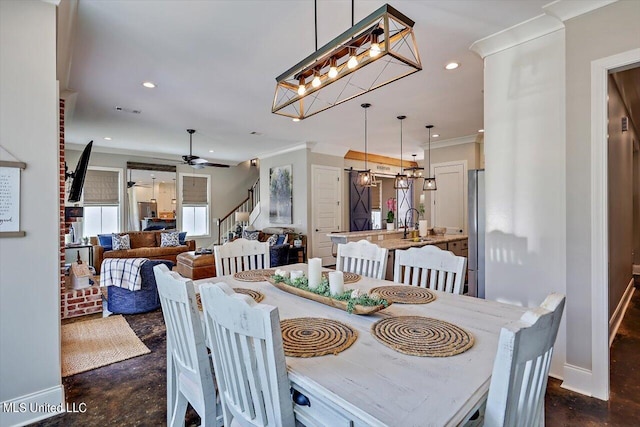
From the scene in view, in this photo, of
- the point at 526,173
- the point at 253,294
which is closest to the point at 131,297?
the point at 253,294

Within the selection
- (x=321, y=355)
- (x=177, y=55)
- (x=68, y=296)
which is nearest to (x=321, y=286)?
(x=321, y=355)

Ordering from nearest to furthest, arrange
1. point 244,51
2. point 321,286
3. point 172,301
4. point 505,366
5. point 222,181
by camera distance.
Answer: point 505,366
point 172,301
point 321,286
point 244,51
point 222,181

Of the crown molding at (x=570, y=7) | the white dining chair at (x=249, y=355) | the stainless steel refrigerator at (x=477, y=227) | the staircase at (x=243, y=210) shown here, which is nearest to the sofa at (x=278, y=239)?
the staircase at (x=243, y=210)

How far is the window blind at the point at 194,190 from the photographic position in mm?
8750

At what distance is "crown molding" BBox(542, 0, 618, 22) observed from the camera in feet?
6.79

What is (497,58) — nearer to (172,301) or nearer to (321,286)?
(321,286)

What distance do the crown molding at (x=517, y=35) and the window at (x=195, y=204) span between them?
784cm

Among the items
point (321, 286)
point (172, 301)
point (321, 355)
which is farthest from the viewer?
point (321, 286)

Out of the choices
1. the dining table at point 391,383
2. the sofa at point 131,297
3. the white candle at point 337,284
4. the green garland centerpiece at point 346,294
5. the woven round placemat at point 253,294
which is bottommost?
the sofa at point 131,297

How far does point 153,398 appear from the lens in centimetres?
221

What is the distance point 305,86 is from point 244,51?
57.0 inches

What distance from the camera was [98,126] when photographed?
5551 millimetres

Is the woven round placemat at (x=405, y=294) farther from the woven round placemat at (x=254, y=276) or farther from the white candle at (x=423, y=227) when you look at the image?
the white candle at (x=423, y=227)
